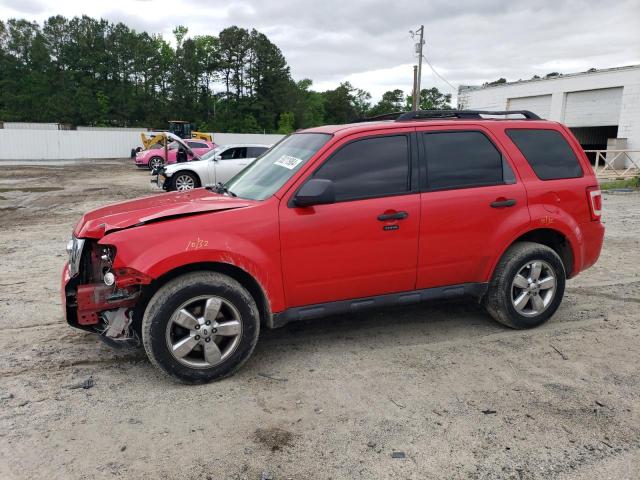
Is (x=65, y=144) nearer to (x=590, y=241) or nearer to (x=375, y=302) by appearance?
(x=375, y=302)

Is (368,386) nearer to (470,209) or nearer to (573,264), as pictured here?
(470,209)

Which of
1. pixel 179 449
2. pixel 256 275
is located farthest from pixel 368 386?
pixel 179 449

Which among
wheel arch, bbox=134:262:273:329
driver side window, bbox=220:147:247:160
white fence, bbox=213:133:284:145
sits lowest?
wheel arch, bbox=134:262:273:329

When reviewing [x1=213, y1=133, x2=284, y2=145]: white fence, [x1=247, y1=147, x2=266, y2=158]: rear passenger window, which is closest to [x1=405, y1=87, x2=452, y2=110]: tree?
[x1=213, y1=133, x2=284, y2=145]: white fence

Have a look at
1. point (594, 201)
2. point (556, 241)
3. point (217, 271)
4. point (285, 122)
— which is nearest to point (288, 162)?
point (217, 271)

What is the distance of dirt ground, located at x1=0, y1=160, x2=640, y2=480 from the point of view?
9.11ft

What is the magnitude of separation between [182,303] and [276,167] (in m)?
1.45

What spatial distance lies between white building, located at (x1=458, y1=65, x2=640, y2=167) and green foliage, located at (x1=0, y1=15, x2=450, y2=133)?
144 ft

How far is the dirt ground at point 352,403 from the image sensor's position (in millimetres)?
2777

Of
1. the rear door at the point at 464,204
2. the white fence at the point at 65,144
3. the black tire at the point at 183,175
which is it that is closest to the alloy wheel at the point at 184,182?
the black tire at the point at 183,175

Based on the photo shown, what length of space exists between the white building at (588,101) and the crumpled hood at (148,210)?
31719 millimetres

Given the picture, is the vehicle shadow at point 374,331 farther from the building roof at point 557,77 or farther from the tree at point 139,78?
the tree at point 139,78

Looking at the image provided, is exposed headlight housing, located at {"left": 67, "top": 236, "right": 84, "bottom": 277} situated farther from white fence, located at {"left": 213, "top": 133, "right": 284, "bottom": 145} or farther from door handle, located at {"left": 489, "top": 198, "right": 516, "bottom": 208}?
white fence, located at {"left": 213, "top": 133, "right": 284, "bottom": 145}

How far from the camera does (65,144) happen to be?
3900 centimetres
